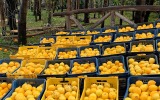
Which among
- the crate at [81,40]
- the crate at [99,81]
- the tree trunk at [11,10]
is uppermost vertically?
the tree trunk at [11,10]

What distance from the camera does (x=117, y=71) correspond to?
4504 mm

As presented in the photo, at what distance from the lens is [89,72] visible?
173 inches

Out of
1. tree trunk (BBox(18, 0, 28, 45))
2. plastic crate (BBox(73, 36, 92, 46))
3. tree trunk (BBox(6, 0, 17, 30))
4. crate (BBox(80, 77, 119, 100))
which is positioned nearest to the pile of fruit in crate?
crate (BBox(80, 77, 119, 100))

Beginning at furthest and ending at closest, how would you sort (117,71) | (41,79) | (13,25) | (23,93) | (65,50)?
(13,25) < (65,50) < (117,71) < (41,79) < (23,93)

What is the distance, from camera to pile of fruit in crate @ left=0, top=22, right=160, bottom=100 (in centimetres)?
382

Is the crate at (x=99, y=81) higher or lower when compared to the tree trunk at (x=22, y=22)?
lower

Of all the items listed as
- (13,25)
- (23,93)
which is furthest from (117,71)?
(13,25)

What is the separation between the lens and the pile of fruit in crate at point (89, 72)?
3824mm

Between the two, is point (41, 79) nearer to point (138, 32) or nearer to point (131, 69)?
point (131, 69)

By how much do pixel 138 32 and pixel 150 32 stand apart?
28 centimetres

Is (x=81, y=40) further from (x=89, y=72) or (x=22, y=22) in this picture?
(x=22, y=22)

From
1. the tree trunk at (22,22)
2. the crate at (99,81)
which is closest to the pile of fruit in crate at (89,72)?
the crate at (99,81)

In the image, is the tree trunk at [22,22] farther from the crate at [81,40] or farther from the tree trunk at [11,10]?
the crate at [81,40]

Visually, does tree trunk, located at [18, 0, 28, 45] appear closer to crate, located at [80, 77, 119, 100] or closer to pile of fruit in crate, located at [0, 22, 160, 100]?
pile of fruit in crate, located at [0, 22, 160, 100]
